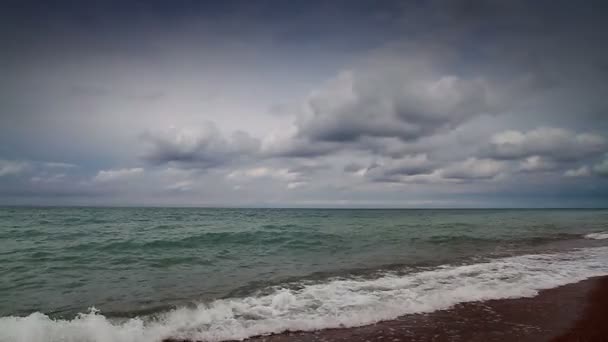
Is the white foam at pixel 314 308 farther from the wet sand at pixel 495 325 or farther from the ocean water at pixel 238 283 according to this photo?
the wet sand at pixel 495 325

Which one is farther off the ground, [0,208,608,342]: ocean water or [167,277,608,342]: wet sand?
[167,277,608,342]: wet sand

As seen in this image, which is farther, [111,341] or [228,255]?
[228,255]

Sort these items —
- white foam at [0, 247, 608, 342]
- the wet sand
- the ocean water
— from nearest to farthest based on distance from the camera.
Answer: the wet sand
white foam at [0, 247, 608, 342]
the ocean water

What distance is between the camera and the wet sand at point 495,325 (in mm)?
6445

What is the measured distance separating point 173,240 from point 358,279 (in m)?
14.8

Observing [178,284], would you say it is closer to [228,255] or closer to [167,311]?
[167,311]

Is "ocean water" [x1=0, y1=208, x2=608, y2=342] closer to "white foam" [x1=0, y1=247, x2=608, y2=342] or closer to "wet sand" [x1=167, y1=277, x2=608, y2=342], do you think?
"white foam" [x1=0, y1=247, x2=608, y2=342]

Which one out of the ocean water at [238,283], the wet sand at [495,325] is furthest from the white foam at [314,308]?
the wet sand at [495,325]

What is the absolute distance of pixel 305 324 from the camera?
23.6 ft

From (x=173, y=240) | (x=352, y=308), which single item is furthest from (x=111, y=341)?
(x=173, y=240)

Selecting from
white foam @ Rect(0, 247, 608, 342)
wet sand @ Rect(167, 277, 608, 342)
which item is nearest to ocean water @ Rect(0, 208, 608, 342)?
white foam @ Rect(0, 247, 608, 342)

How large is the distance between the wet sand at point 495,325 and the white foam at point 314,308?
0.39 meters

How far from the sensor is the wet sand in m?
6.45

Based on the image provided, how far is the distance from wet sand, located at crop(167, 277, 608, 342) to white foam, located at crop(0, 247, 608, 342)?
1.28 feet
